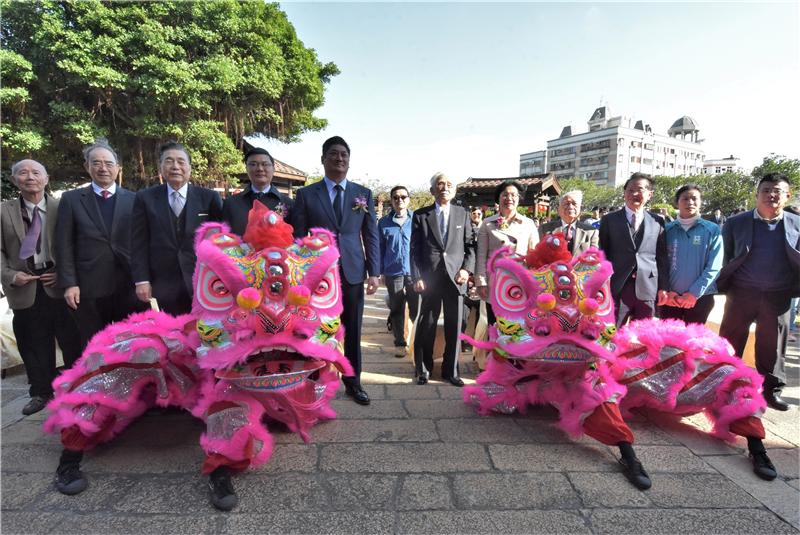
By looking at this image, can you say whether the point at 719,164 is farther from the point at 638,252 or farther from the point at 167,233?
the point at 167,233

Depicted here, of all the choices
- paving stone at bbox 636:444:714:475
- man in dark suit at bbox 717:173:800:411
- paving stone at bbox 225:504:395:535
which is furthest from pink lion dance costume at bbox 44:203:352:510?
man in dark suit at bbox 717:173:800:411

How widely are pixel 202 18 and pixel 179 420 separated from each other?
11.7 metres

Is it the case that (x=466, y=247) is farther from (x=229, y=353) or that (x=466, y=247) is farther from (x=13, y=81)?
(x=13, y=81)

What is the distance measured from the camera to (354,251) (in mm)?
3287

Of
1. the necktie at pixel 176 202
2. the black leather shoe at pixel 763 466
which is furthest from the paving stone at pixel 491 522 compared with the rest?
the necktie at pixel 176 202

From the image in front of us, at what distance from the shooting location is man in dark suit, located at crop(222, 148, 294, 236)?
3.12 m

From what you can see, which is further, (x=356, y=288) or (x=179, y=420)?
(x=356, y=288)

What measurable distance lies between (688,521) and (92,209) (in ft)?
14.4

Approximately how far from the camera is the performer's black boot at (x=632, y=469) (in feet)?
7.33

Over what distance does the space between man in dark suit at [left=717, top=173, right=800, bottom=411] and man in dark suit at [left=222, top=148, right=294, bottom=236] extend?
4028 millimetres

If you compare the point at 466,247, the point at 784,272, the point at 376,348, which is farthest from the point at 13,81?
the point at 784,272

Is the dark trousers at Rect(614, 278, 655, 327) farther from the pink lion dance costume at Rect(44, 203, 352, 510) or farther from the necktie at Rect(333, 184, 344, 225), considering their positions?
the pink lion dance costume at Rect(44, 203, 352, 510)

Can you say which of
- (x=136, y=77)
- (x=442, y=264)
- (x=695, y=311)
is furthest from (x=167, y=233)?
(x=136, y=77)

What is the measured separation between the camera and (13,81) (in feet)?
32.7
